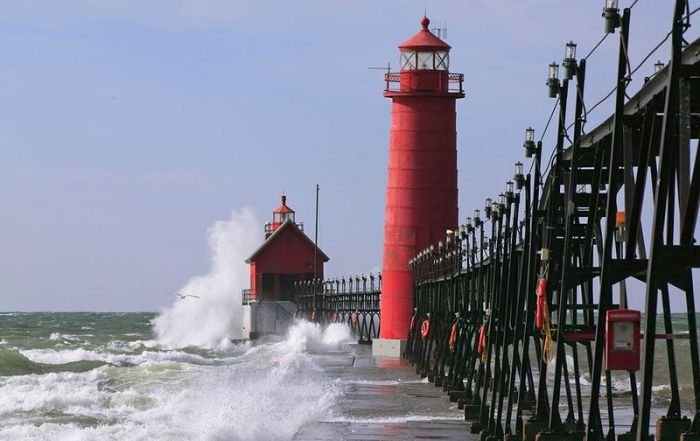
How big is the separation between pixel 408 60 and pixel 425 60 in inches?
20.6

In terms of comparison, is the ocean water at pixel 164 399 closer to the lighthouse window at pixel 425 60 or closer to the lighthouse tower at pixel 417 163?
the lighthouse tower at pixel 417 163

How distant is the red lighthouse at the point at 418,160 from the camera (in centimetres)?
4456

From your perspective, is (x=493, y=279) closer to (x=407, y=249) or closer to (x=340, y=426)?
Result: (x=340, y=426)

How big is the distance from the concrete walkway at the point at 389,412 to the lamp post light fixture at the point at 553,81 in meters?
5.95

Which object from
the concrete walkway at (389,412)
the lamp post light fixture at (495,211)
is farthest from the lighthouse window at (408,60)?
the lamp post light fixture at (495,211)

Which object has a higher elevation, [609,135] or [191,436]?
[609,135]

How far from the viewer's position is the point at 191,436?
25266mm

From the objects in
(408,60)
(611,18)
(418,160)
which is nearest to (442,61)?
(408,60)

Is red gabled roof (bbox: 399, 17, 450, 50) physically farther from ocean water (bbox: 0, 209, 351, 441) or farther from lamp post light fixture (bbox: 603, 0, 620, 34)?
lamp post light fixture (bbox: 603, 0, 620, 34)

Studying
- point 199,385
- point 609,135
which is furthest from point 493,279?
point 199,385

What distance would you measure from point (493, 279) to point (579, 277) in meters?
5.99

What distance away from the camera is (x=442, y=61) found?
45.6 m

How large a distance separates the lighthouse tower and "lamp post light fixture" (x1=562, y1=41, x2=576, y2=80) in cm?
2827

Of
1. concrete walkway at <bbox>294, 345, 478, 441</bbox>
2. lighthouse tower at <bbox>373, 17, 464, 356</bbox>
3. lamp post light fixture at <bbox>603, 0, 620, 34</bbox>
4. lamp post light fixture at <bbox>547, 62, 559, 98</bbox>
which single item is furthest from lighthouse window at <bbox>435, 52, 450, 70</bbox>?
lamp post light fixture at <bbox>603, 0, 620, 34</bbox>
